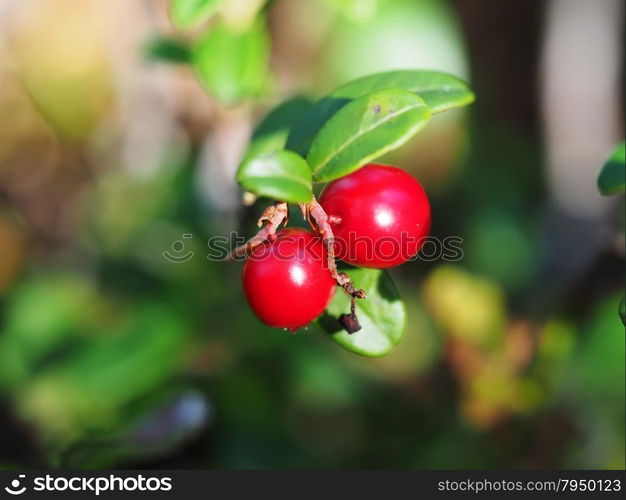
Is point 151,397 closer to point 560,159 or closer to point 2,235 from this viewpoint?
point 2,235

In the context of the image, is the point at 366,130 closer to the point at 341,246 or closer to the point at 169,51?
the point at 341,246

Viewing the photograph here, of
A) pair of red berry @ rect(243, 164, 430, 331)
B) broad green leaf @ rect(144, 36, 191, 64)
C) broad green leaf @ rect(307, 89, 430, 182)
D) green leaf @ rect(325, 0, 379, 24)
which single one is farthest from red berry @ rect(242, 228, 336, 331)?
broad green leaf @ rect(144, 36, 191, 64)

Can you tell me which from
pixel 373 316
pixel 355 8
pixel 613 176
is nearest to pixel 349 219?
pixel 373 316

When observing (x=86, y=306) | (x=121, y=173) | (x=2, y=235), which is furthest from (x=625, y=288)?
(x=2, y=235)

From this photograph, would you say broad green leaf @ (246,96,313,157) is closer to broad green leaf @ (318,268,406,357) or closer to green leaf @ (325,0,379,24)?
green leaf @ (325,0,379,24)

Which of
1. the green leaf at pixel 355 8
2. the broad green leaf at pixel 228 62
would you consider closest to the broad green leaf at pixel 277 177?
the green leaf at pixel 355 8

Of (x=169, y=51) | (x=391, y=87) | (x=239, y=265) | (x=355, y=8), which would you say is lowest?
(x=391, y=87)
